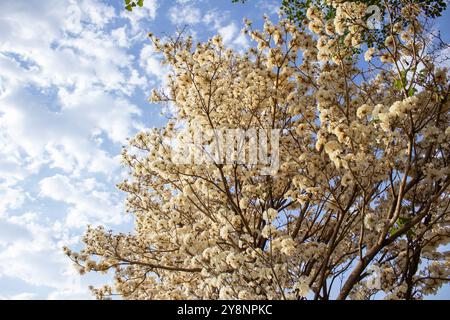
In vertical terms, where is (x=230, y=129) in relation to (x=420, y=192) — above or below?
above

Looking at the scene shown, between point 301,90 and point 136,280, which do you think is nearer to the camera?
point 301,90

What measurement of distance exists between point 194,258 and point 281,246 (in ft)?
4.71

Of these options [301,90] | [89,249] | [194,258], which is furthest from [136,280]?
[301,90]

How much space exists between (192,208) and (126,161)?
207 centimetres

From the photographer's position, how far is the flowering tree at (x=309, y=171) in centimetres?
571

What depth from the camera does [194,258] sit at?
6.47 meters

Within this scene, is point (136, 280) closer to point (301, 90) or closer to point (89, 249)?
point (89, 249)

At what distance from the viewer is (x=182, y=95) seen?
26.4ft

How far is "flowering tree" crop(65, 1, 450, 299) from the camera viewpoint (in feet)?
18.7

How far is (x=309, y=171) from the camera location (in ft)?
22.4

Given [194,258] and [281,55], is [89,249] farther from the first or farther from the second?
[281,55]
